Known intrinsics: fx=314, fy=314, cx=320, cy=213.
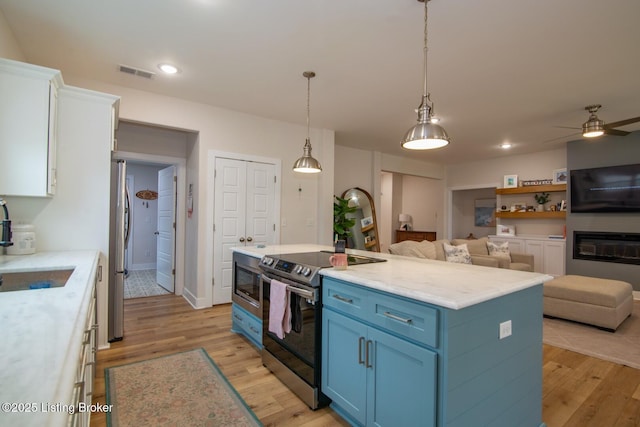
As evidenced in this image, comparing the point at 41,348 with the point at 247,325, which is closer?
the point at 41,348

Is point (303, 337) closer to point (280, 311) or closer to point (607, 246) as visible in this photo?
point (280, 311)

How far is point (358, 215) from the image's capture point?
6449 millimetres

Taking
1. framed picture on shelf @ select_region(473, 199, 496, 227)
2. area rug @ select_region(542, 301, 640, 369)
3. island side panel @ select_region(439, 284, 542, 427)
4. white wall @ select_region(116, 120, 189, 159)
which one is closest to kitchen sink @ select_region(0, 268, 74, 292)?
island side panel @ select_region(439, 284, 542, 427)

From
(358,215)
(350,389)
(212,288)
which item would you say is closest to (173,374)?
(350,389)

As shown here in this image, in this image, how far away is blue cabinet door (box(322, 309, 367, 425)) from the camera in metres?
1.72

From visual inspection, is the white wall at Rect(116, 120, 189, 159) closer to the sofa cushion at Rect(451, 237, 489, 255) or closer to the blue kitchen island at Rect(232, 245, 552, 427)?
the blue kitchen island at Rect(232, 245, 552, 427)

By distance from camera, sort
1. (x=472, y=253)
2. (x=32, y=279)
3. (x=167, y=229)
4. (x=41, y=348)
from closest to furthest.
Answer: (x=41, y=348) → (x=32, y=279) → (x=167, y=229) → (x=472, y=253)

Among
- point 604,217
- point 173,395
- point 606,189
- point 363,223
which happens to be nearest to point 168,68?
point 173,395

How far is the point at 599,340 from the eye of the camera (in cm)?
317

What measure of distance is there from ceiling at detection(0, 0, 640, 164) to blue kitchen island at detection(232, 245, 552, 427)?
1840 millimetres

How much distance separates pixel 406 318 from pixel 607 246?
584 centimetres

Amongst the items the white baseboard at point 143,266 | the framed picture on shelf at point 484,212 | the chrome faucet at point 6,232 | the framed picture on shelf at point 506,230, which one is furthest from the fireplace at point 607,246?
the white baseboard at point 143,266

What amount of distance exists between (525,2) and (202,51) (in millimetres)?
2517

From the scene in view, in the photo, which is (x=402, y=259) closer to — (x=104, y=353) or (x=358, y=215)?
(x=104, y=353)
